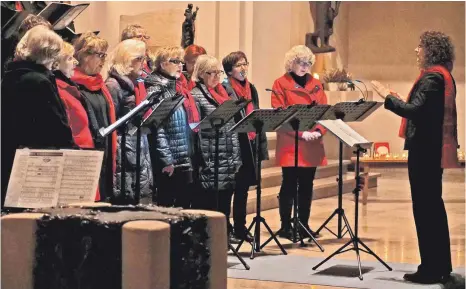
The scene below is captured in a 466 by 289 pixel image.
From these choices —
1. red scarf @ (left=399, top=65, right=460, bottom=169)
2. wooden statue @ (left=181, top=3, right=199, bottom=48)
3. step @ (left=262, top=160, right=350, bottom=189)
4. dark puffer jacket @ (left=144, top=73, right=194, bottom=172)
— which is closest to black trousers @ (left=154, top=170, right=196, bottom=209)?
dark puffer jacket @ (left=144, top=73, right=194, bottom=172)

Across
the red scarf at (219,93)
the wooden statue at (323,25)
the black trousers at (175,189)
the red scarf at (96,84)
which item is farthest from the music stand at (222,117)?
the wooden statue at (323,25)

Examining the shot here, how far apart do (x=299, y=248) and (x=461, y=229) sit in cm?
186

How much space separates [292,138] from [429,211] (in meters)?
1.94

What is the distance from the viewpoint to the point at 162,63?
6.26 meters

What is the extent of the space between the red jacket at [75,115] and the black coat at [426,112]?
1619 mm

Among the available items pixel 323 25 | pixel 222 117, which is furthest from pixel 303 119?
pixel 323 25

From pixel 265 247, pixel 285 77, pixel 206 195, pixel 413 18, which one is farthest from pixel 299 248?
pixel 413 18

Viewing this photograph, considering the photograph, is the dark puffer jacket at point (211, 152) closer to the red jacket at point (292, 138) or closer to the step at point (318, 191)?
the red jacket at point (292, 138)

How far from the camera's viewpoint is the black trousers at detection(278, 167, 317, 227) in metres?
7.18

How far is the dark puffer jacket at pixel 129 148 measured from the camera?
18.8 feet

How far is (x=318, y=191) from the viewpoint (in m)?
10.4

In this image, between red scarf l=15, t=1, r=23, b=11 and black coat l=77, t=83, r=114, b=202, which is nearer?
black coat l=77, t=83, r=114, b=202

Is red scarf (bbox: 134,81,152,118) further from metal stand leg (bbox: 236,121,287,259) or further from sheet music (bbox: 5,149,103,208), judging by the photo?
sheet music (bbox: 5,149,103,208)

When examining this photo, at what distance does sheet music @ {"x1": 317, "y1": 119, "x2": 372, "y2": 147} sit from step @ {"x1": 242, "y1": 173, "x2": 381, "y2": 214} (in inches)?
108
